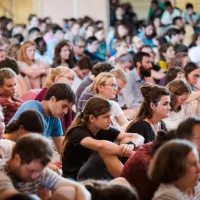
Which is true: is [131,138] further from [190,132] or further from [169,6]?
[169,6]

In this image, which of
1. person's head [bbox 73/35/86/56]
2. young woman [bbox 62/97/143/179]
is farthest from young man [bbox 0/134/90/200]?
person's head [bbox 73/35/86/56]

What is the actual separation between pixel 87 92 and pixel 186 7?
9024mm

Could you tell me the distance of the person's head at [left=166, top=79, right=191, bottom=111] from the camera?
5980mm

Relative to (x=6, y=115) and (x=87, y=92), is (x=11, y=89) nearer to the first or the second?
(x=6, y=115)

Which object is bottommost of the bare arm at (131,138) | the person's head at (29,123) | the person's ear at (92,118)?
the bare arm at (131,138)

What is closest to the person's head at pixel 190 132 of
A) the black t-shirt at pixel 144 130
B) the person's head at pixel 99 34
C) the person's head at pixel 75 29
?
the black t-shirt at pixel 144 130

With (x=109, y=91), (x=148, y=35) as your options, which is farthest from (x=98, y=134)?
(x=148, y=35)

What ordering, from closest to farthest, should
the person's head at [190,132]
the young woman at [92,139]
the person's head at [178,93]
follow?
the person's head at [190,132] → the young woman at [92,139] → the person's head at [178,93]

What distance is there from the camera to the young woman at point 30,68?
26.8 feet

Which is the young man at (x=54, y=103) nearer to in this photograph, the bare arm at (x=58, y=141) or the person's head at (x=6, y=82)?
the bare arm at (x=58, y=141)

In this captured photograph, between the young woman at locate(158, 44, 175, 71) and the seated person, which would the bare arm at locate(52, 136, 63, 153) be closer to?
the seated person

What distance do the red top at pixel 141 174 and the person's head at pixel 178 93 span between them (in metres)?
2.23

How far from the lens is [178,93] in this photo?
5984 millimetres

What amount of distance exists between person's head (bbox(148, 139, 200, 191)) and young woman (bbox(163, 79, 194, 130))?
8.92 ft
